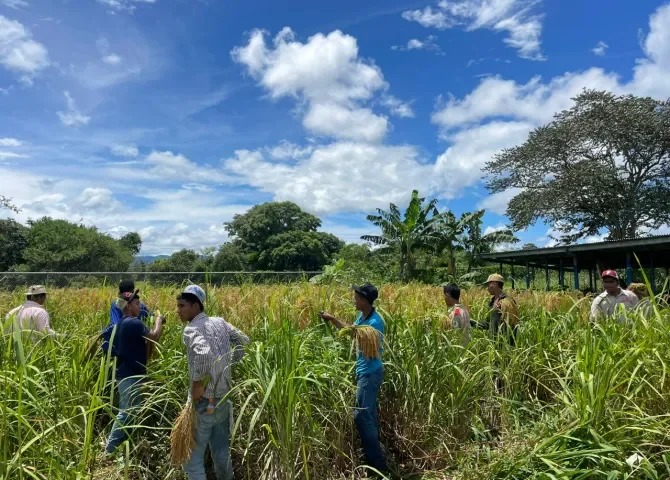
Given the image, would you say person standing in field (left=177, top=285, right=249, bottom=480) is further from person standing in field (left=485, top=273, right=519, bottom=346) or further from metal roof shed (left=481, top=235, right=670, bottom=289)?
metal roof shed (left=481, top=235, right=670, bottom=289)

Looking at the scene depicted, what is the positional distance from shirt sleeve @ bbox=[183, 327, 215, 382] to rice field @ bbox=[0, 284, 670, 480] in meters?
0.31

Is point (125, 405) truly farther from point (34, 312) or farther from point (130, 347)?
point (34, 312)

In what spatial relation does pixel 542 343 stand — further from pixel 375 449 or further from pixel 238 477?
pixel 238 477

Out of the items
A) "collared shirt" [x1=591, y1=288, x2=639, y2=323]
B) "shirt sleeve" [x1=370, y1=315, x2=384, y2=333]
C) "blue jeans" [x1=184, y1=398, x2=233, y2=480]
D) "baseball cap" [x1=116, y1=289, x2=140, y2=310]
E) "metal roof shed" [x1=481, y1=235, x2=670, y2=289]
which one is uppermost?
"metal roof shed" [x1=481, y1=235, x2=670, y2=289]

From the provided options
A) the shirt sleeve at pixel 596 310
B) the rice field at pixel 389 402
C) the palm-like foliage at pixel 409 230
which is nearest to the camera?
the rice field at pixel 389 402

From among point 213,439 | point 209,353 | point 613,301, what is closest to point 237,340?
point 209,353

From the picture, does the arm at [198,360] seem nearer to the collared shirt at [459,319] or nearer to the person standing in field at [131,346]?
the person standing in field at [131,346]

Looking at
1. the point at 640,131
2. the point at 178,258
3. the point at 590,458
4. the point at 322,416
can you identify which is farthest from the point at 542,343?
the point at 178,258

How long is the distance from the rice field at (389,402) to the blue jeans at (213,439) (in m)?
0.15

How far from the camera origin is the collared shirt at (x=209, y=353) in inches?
119

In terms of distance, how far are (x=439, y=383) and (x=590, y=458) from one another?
1.37 m

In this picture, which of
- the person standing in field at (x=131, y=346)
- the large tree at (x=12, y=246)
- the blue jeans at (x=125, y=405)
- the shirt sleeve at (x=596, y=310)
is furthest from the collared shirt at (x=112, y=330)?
the large tree at (x=12, y=246)

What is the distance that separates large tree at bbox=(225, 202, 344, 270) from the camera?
41344 millimetres

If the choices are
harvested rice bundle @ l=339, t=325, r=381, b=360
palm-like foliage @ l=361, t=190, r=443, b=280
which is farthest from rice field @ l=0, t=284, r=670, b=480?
palm-like foliage @ l=361, t=190, r=443, b=280
